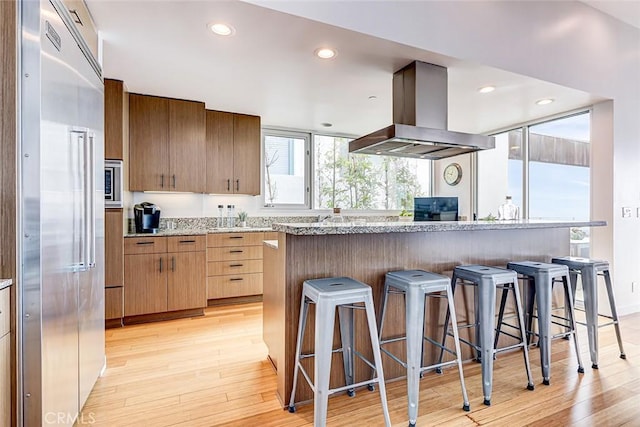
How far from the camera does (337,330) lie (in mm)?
2014

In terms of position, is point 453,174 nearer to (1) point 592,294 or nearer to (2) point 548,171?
(2) point 548,171

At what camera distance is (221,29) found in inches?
85.2

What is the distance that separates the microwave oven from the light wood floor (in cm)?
125

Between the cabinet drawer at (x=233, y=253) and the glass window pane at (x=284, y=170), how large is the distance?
41.3 inches

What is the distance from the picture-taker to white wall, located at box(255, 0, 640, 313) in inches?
89.2

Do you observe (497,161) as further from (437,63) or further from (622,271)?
(437,63)

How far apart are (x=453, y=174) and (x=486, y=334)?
165 inches

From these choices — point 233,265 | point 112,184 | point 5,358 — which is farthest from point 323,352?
point 112,184

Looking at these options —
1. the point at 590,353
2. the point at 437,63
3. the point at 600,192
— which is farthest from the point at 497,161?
the point at 590,353

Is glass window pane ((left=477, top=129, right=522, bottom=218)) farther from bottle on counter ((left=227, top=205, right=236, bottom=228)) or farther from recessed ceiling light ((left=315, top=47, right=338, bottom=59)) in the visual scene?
bottle on counter ((left=227, top=205, right=236, bottom=228))

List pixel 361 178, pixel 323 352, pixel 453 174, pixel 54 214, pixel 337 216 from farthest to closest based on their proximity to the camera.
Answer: pixel 453 174 → pixel 361 178 → pixel 337 216 → pixel 323 352 → pixel 54 214

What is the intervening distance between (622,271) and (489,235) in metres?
2.21

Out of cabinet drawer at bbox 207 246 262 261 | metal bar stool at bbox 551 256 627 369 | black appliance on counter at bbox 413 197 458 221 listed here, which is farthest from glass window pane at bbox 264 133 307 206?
metal bar stool at bbox 551 256 627 369

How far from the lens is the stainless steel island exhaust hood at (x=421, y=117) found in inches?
103
